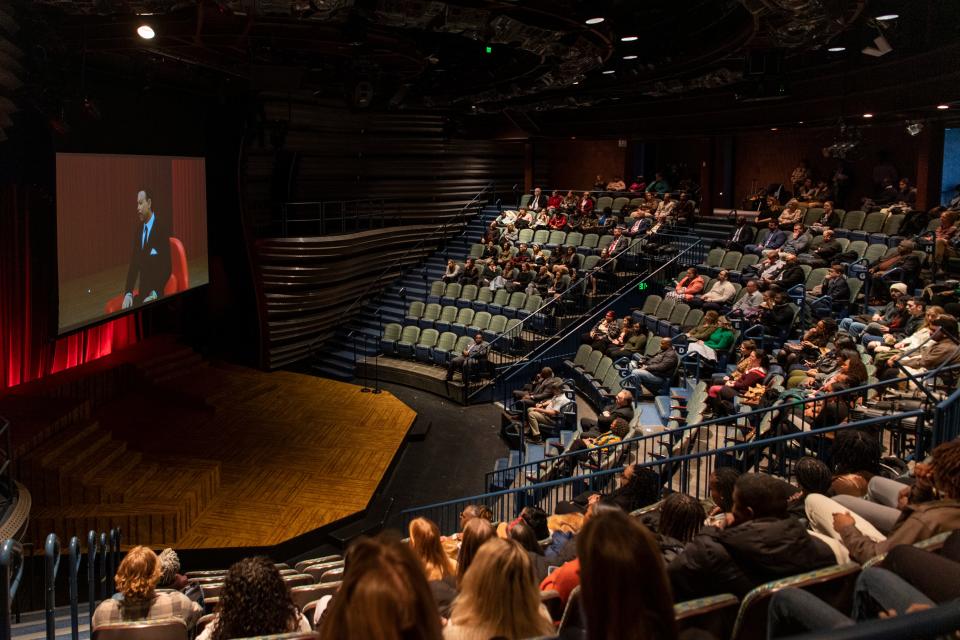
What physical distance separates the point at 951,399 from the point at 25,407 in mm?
9847

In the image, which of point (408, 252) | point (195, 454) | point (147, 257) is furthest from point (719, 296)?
point (408, 252)

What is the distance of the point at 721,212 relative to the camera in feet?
65.3

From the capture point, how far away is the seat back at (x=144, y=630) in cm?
388

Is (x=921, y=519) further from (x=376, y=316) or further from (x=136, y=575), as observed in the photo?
(x=376, y=316)

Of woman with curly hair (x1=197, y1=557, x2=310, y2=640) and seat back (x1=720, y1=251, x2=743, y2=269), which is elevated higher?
seat back (x1=720, y1=251, x2=743, y2=269)

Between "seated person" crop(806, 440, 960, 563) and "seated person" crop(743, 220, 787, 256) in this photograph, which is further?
"seated person" crop(743, 220, 787, 256)

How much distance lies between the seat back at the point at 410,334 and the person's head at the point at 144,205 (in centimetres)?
532

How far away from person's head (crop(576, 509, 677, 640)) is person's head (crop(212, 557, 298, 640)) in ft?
5.78

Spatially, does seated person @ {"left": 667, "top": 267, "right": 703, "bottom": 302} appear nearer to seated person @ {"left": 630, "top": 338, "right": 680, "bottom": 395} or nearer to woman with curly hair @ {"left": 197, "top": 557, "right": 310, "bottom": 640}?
seated person @ {"left": 630, "top": 338, "right": 680, "bottom": 395}

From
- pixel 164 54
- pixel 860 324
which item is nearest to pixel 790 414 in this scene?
pixel 860 324

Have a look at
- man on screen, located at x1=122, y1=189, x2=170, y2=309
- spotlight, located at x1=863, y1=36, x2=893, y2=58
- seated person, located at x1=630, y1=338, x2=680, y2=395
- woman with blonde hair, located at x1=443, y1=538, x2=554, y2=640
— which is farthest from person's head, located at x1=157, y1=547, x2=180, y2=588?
spotlight, located at x1=863, y1=36, x2=893, y2=58

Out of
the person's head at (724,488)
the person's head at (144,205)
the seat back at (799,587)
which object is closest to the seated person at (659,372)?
the person's head at (724,488)

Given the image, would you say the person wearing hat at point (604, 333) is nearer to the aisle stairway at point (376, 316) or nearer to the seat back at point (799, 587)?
the aisle stairway at point (376, 316)

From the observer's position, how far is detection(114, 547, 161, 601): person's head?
4.27 m
